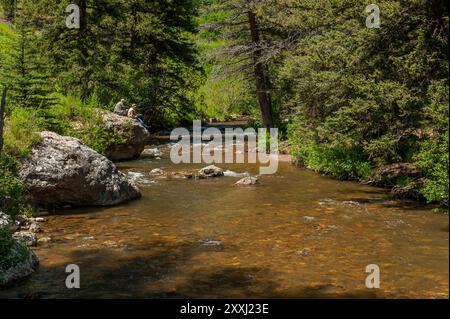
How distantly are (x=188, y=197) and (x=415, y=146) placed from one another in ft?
21.3

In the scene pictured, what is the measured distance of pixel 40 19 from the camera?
2817cm

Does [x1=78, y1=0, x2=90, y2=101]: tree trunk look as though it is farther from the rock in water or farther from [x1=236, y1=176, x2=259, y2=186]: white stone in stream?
the rock in water

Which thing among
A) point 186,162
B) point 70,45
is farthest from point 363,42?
point 70,45

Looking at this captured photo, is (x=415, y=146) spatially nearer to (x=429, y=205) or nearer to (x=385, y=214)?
(x=429, y=205)

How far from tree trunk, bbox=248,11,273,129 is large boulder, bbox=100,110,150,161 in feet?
22.2

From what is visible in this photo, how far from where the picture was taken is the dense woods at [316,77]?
12.7 meters

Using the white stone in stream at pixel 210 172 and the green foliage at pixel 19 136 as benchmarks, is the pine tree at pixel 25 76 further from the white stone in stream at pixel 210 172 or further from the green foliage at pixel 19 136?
the white stone in stream at pixel 210 172

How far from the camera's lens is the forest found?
12.4 m

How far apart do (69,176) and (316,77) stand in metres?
8.45

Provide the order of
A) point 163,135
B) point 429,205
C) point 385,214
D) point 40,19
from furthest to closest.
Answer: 1. point 163,135
2. point 40,19
3. point 429,205
4. point 385,214

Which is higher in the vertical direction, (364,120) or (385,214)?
(364,120)

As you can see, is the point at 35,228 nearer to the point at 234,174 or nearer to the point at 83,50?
the point at 234,174

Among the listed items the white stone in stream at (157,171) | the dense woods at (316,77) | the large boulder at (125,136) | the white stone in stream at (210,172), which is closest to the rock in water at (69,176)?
the dense woods at (316,77)

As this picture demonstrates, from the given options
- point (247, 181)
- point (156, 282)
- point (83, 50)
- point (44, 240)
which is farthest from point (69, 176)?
point (83, 50)
